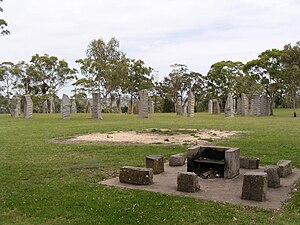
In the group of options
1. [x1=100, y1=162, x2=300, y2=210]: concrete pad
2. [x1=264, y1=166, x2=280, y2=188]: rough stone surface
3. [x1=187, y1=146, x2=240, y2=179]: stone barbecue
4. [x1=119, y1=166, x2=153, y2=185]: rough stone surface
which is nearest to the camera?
[x1=100, y1=162, x2=300, y2=210]: concrete pad

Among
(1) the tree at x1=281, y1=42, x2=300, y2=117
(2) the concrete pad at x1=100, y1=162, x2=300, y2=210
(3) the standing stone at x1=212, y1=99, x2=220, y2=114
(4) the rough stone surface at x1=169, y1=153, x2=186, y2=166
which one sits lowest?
(2) the concrete pad at x1=100, y1=162, x2=300, y2=210

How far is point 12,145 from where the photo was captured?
39.4 feet

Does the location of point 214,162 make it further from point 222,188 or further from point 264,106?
point 264,106

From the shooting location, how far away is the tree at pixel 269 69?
37906 mm

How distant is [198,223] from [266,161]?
4.91 meters

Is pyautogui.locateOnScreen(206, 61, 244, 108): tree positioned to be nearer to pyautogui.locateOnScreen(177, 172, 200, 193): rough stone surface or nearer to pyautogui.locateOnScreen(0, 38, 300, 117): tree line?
pyautogui.locateOnScreen(0, 38, 300, 117): tree line

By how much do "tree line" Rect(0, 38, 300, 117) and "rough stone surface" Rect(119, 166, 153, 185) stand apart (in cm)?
3256

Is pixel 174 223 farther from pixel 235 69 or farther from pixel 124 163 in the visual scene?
pixel 235 69

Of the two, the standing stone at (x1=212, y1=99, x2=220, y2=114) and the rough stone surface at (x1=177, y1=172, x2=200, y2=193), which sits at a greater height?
the standing stone at (x1=212, y1=99, x2=220, y2=114)

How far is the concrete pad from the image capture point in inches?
216

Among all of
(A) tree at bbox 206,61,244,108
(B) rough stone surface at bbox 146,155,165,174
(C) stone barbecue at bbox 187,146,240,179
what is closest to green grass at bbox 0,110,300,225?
(B) rough stone surface at bbox 146,155,165,174

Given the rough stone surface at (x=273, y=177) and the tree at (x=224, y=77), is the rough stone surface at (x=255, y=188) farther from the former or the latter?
the tree at (x=224, y=77)

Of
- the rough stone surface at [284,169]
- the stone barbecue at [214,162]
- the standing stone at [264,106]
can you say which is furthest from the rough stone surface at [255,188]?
the standing stone at [264,106]

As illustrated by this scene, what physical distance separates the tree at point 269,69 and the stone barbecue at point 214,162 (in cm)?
3124
